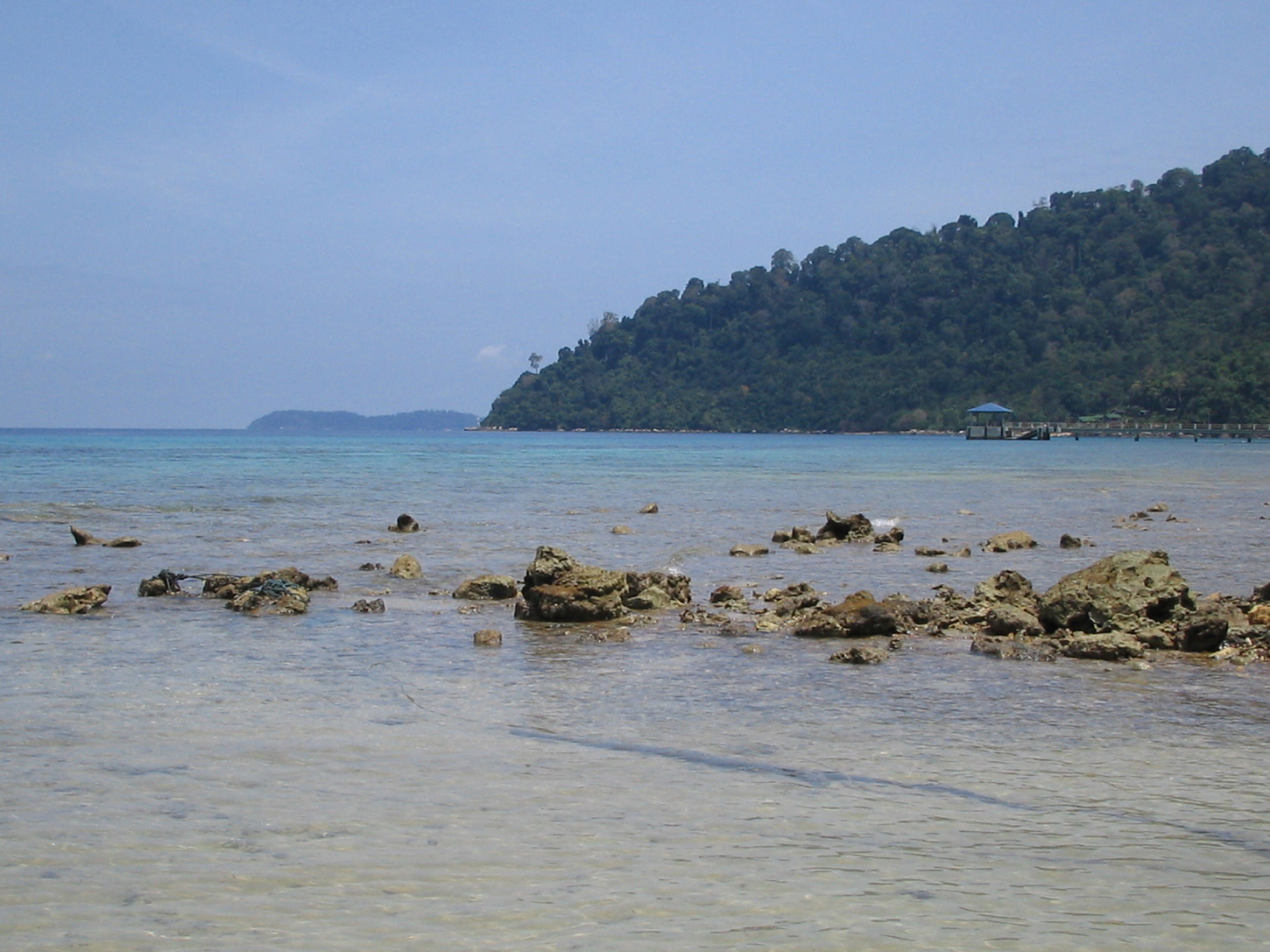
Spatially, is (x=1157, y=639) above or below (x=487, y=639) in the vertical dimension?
above

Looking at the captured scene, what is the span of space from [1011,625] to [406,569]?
368 inches

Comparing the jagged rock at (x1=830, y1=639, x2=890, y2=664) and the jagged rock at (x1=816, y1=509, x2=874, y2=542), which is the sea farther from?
the jagged rock at (x1=816, y1=509, x2=874, y2=542)

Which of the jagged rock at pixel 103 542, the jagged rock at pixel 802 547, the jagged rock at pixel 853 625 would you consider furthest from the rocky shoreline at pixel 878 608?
the jagged rock at pixel 103 542

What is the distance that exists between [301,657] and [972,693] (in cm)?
624

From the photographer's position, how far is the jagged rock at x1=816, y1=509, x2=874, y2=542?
23.5 metres

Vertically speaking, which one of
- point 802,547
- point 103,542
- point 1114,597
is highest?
point 1114,597

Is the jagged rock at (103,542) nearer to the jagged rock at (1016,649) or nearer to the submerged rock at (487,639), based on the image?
the submerged rock at (487,639)

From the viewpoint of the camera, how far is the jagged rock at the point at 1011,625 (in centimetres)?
1232

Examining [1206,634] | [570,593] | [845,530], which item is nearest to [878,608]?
[1206,634]

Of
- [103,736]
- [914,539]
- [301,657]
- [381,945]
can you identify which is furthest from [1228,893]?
[914,539]

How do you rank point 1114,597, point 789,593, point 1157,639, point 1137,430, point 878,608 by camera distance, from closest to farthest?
point 1157,639
point 1114,597
point 878,608
point 789,593
point 1137,430

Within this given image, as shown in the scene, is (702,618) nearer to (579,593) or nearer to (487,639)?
(579,593)

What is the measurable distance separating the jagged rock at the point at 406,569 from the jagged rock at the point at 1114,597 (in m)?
9.39

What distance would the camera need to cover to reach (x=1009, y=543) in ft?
71.8
